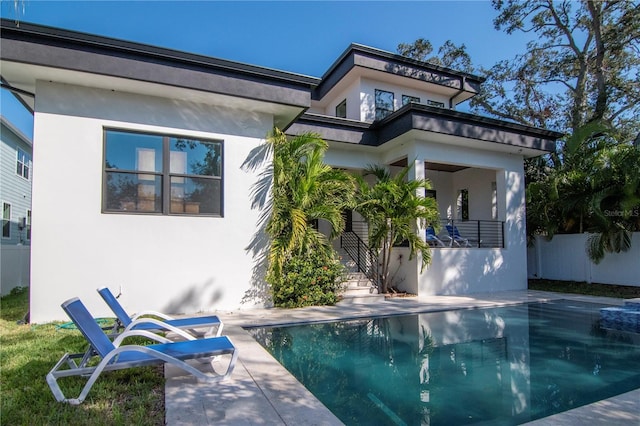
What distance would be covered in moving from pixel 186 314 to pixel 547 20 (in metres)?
21.9

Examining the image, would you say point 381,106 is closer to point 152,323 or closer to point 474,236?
point 474,236

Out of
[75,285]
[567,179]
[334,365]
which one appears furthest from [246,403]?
[567,179]

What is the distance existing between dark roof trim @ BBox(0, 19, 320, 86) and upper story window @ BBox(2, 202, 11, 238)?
1239 centimetres

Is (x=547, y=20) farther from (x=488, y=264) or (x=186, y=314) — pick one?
(x=186, y=314)

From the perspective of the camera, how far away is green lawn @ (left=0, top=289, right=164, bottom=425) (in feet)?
9.86

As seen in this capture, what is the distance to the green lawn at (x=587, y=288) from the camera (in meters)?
10.5

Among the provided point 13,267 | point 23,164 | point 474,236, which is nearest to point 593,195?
point 474,236

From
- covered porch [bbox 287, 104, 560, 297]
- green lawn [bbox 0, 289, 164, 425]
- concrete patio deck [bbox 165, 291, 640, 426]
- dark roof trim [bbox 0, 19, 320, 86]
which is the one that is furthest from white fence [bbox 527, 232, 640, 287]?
green lawn [bbox 0, 289, 164, 425]

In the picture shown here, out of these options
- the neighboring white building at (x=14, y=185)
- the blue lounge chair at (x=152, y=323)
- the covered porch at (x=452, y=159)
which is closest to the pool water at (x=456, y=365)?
the blue lounge chair at (x=152, y=323)

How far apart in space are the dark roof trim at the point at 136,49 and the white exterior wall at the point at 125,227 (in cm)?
97

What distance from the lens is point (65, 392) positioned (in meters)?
3.48

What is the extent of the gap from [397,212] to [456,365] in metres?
5.53

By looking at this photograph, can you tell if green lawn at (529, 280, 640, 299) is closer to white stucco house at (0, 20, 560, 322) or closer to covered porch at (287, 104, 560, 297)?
covered porch at (287, 104, 560, 297)

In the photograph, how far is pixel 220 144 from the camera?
8227 millimetres
